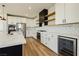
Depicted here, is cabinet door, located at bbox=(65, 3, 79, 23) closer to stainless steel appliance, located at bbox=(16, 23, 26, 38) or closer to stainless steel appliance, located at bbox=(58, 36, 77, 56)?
stainless steel appliance, located at bbox=(58, 36, 77, 56)

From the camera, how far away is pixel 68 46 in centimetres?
246

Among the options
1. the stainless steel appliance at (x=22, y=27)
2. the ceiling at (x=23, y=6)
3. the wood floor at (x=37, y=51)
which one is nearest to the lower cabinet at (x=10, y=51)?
the wood floor at (x=37, y=51)

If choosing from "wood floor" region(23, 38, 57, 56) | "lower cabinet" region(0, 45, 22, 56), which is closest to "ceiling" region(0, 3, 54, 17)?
"wood floor" region(23, 38, 57, 56)

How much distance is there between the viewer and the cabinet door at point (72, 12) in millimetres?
2144

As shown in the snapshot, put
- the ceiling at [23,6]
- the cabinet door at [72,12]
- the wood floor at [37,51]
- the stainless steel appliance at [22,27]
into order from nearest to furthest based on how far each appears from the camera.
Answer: the cabinet door at [72,12]
the wood floor at [37,51]
the ceiling at [23,6]
the stainless steel appliance at [22,27]

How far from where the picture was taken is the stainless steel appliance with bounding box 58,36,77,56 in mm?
2180

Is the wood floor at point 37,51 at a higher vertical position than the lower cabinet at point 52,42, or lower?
lower

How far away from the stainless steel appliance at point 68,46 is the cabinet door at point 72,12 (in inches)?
17.4

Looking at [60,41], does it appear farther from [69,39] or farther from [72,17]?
[72,17]

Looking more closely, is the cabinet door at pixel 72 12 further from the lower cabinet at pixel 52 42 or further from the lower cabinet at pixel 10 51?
the lower cabinet at pixel 10 51

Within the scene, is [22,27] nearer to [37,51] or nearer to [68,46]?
[37,51]

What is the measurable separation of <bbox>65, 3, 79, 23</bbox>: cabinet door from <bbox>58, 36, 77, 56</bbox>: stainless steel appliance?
44 cm

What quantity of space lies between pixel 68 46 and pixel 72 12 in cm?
83

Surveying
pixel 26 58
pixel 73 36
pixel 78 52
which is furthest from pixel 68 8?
pixel 26 58
